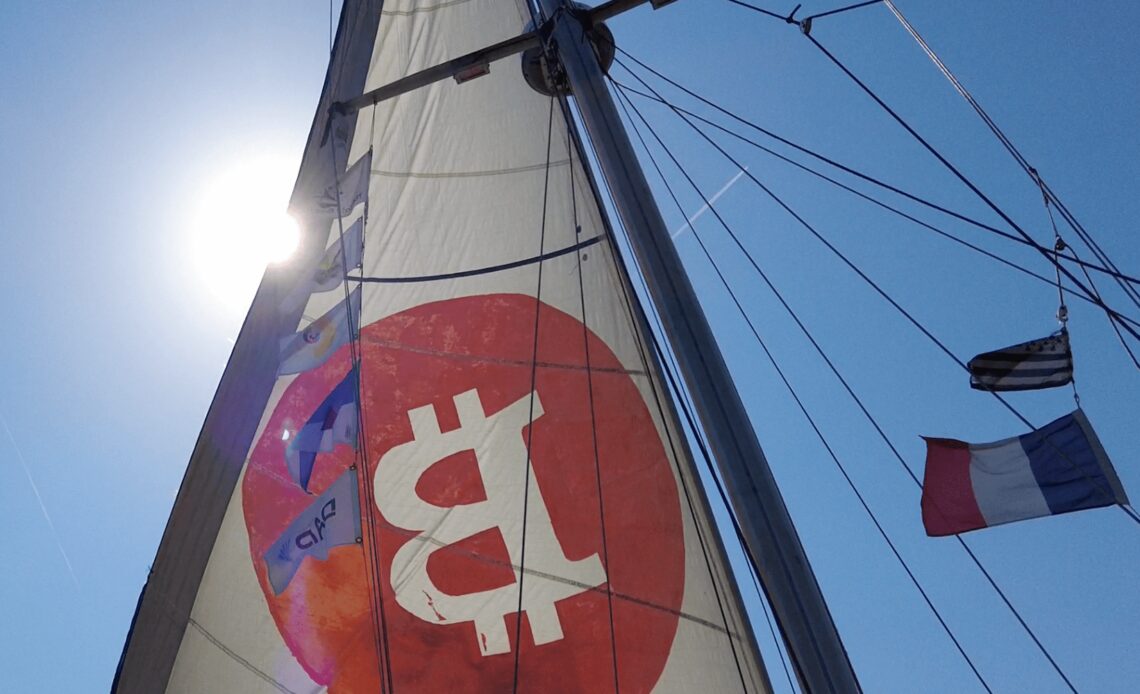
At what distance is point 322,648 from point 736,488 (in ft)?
7.64

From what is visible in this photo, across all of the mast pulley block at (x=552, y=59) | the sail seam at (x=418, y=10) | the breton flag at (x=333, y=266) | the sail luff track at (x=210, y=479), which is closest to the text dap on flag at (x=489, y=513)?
the sail luff track at (x=210, y=479)

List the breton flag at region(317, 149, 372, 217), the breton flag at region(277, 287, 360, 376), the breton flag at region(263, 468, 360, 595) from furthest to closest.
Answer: the breton flag at region(317, 149, 372, 217) < the breton flag at region(277, 287, 360, 376) < the breton flag at region(263, 468, 360, 595)

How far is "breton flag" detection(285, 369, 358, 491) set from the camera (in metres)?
4.19

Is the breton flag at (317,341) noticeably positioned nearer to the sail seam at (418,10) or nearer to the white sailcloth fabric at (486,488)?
the white sailcloth fabric at (486,488)

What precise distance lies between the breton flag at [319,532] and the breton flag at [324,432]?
179 millimetres

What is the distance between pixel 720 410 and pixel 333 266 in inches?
106

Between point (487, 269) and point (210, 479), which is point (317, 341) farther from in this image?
point (487, 269)

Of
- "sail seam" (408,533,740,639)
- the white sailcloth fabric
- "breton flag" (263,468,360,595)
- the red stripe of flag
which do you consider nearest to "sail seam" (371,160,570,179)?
the white sailcloth fabric

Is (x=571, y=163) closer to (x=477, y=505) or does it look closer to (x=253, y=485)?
(x=477, y=505)

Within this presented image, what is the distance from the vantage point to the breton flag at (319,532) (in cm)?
398

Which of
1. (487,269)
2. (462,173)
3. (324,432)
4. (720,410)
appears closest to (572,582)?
(720,410)

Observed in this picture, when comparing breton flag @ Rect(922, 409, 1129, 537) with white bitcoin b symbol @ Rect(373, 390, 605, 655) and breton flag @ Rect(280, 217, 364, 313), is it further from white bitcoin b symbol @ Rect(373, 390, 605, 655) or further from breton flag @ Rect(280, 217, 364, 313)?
breton flag @ Rect(280, 217, 364, 313)

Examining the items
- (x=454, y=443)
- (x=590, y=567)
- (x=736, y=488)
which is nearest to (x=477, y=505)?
(x=454, y=443)

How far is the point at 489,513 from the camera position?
4.04 meters
